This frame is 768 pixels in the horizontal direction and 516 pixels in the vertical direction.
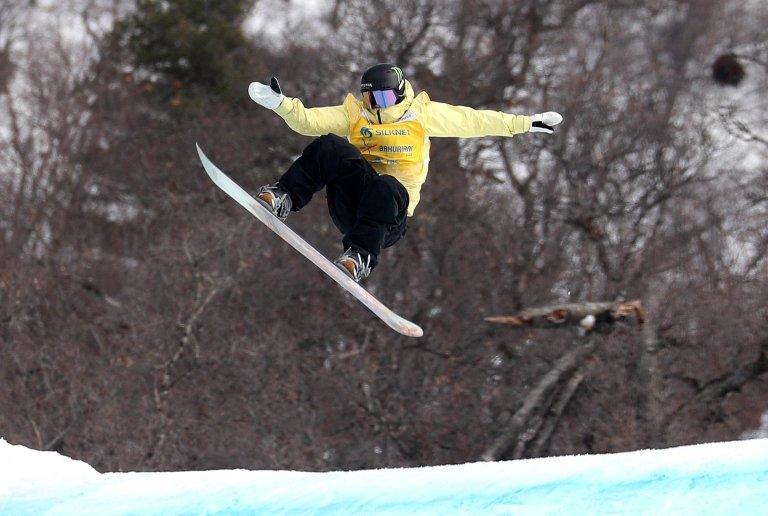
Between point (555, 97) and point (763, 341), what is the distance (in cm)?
812

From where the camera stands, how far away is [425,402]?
19.8m

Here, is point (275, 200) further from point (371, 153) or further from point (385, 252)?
point (385, 252)

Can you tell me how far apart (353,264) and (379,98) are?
3.06 feet

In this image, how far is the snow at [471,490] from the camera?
5.35 m

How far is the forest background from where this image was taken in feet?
61.3

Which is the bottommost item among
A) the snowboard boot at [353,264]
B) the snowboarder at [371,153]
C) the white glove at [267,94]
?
the snowboard boot at [353,264]

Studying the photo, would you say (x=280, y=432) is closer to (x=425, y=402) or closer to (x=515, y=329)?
(x=425, y=402)

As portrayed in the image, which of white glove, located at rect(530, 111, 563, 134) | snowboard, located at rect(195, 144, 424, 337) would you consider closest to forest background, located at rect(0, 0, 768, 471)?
snowboard, located at rect(195, 144, 424, 337)

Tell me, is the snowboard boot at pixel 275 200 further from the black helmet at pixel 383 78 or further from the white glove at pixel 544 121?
the white glove at pixel 544 121

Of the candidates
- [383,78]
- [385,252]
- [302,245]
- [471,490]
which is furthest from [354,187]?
[385,252]

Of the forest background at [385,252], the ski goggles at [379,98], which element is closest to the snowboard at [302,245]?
the ski goggles at [379,98]

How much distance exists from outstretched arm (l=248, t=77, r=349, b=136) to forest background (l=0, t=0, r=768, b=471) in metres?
11.2

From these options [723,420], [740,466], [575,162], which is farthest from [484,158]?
[740,466]

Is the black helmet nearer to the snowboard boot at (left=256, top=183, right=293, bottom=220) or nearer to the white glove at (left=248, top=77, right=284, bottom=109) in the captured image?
the white glove at (left=248, top=77, right=284, bottom=109)
